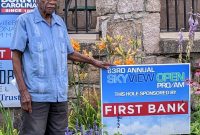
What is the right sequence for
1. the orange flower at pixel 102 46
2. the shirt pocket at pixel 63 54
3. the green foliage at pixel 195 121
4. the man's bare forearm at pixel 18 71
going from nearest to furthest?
the man's bare forearm at pixel 18 71 < the shirt pocket at pixel 63 54 < the green foliage at pixel 195 121 < the orange flower at pixel 102 46

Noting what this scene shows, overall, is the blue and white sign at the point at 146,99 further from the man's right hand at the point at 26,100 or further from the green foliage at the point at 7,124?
the man's right hand at the point at 26,100

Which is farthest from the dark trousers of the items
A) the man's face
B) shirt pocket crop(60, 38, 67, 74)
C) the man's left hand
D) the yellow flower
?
the yellow flower

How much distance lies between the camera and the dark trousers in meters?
4.56

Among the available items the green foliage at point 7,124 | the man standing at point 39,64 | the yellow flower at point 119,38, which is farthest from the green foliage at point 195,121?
the green foliage at point 7,124

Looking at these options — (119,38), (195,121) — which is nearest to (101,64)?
(119,38)

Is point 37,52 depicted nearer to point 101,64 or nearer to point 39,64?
point 39,64

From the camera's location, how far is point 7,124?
5.49m

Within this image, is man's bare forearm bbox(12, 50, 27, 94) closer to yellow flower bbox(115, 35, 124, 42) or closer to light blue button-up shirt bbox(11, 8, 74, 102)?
light blue button-up shirt bbox(11, 8, 74, 102)

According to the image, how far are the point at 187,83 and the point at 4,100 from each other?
1970 millimetres

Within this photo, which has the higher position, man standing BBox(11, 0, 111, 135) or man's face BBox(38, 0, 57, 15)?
man's face BBox(38, 0, 57, 15)

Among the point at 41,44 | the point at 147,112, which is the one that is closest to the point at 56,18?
the point at 41,44

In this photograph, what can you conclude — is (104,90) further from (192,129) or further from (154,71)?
(192,129)

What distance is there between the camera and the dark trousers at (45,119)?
456cm

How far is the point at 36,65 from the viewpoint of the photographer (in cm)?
450
